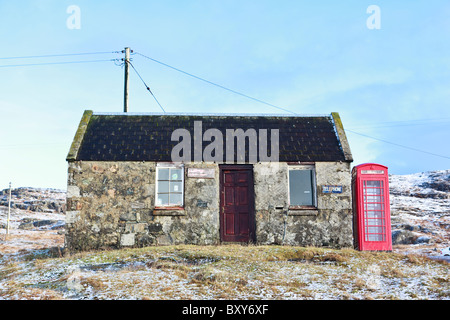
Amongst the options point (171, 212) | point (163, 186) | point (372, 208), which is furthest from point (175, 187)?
point (372, 208)

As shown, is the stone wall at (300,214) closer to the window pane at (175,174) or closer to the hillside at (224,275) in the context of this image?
the hillside at (224,275)

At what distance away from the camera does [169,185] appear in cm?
1272

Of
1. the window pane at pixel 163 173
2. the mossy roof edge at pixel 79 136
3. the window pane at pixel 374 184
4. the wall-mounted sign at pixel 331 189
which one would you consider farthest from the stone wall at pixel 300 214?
the mossy roof edge at pixel 79 136

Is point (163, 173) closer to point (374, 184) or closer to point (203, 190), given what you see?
point (203, 190)

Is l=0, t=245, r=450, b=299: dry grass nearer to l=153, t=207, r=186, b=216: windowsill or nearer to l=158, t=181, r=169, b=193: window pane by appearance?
l=153, t=207, r=186, b=216: windowsill

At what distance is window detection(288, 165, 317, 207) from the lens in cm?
1294

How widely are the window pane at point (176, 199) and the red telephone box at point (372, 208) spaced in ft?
18.6

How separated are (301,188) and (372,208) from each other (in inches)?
90.9

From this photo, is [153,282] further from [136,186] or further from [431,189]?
[431,189]

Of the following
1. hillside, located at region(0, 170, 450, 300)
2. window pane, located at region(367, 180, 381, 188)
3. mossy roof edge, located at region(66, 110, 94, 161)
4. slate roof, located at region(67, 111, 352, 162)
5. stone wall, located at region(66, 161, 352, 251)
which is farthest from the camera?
slate roof, located at region(67, 111, 352, 162)

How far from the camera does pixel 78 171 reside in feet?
Result: 41.2

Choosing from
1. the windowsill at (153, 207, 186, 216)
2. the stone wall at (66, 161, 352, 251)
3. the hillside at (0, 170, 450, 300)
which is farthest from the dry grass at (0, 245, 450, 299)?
the windowsill at (153, 207, 186, 216)

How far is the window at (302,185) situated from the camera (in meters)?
12.9

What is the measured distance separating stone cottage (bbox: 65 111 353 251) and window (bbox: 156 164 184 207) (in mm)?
32
